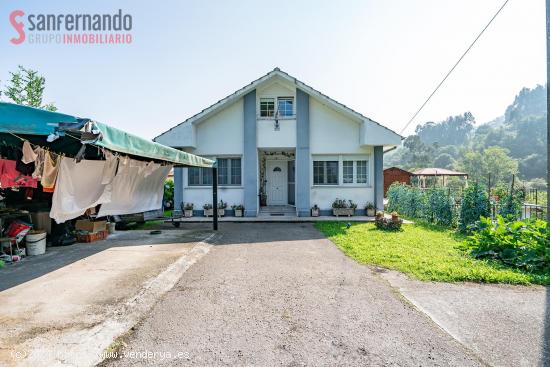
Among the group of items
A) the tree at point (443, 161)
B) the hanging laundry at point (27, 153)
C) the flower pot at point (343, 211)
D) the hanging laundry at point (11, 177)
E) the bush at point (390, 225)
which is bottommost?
the bush at point (390, 225)

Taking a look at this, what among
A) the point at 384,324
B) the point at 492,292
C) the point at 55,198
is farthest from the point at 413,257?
the point at 55,198

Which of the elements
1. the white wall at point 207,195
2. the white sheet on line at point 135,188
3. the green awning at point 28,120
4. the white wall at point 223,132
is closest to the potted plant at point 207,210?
the white wall at point 207,195

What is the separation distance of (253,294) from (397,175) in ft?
87.3

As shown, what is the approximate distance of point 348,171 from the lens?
1348cm

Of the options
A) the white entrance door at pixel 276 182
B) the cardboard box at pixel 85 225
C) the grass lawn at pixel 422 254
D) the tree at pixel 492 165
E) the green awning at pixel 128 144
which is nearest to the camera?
the green awning at pixel 128 144

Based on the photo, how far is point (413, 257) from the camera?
20.8ft

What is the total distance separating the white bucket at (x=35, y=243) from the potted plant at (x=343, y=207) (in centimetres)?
1048

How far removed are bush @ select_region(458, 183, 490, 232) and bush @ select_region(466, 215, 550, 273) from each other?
264cm

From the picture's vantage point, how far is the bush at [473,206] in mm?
9320

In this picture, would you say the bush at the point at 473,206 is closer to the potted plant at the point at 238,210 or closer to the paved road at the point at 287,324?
the paved road at the point at 287,324

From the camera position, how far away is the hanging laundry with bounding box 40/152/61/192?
5.84m

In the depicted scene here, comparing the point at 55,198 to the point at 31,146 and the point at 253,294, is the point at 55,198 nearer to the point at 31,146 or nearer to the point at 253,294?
the point at 31,146

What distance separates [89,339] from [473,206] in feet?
35.4

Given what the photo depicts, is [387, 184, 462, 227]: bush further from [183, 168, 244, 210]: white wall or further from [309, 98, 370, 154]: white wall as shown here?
[183, 168, 244, 210]: white wall
